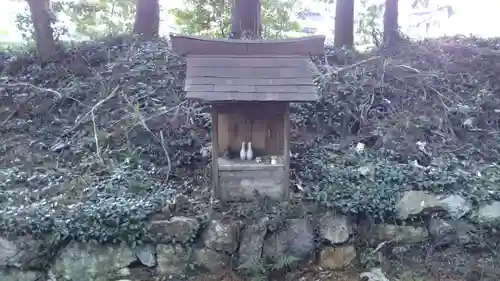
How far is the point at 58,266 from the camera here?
4418mm

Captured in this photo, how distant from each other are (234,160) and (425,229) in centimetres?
218

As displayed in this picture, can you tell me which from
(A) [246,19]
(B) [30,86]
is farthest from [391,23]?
(B) [30,86]

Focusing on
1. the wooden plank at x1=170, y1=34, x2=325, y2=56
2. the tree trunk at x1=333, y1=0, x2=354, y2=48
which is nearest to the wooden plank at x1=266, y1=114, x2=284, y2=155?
the wooden plank at x1=170, y1=34, x2=325, y2=56

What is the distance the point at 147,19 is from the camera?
8.54 m

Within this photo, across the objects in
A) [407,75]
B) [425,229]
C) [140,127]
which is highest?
[407,75]

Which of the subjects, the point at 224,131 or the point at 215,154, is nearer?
the point at 215,154

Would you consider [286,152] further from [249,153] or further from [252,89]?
[252,89]

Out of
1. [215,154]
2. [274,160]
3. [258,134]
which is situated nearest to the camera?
[215,154]

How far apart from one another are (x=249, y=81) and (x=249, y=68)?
0.56 ft

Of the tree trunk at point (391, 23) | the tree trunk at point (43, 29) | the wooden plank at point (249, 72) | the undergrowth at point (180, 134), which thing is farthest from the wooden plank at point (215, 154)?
the tree trunk at point (391, 23)

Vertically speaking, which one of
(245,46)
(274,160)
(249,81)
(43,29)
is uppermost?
(43,29)

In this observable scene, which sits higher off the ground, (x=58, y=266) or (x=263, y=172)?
(x=263, y=172)

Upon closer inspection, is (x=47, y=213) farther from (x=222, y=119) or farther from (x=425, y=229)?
(x=425, y=229)

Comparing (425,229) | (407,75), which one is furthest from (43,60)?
(425,229)
